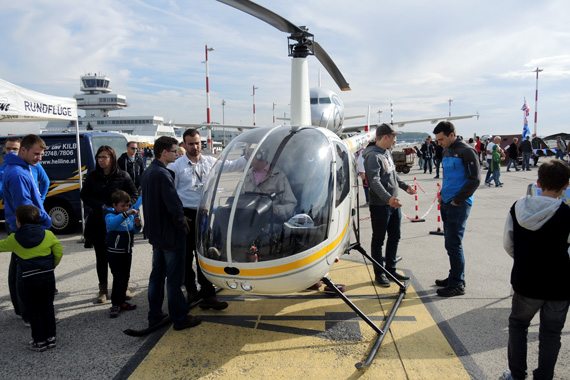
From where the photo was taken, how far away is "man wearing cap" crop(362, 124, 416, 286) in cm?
428

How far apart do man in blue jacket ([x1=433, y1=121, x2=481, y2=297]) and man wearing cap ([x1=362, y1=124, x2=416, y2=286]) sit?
498 mm

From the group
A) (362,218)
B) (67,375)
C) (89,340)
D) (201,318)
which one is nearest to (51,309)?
(89,340)

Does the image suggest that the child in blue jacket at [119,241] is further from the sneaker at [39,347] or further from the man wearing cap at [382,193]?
the man wearing cap at [382,193]

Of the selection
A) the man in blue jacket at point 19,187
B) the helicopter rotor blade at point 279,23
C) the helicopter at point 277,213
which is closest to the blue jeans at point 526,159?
the helicopter rotor blade at point 279,23

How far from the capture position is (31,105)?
18.4ft

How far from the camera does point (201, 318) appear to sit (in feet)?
12.4

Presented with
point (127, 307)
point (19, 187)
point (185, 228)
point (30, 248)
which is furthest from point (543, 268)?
point (19, 187)

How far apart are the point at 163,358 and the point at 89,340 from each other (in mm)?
820

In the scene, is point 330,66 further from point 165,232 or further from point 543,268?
point 543,268

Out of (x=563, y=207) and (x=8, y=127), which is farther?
(x=8, y=127)

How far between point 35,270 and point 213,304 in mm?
1631

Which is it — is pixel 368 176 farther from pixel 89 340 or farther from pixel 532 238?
pixel 89 340

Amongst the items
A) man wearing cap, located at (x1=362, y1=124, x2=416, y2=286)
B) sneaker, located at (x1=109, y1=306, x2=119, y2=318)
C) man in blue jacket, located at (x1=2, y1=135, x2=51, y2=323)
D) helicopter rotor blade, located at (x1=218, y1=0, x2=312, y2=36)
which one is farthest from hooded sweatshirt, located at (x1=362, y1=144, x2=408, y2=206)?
man in blue jacket, located at (x1=2, y1=135, x2=51, y2=323)

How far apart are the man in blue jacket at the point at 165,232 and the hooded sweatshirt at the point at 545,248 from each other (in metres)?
2.61
